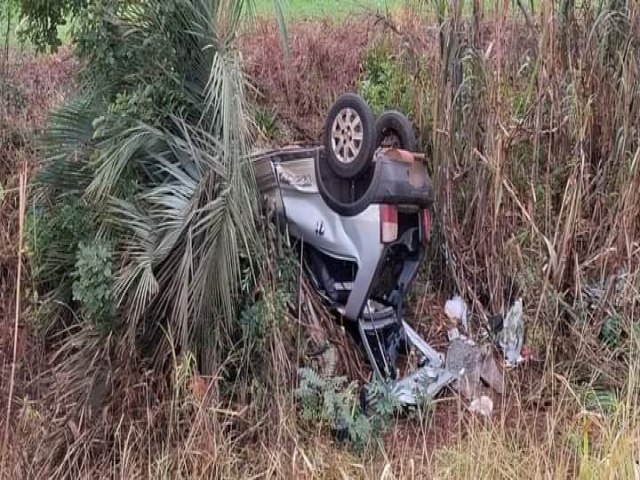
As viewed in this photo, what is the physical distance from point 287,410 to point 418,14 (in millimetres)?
3275

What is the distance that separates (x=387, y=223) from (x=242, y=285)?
90 cm

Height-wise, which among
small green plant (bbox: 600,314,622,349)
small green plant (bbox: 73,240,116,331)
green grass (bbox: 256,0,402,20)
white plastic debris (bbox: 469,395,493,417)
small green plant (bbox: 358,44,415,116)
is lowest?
white plastic debris (bbox: 469,395,493,417)

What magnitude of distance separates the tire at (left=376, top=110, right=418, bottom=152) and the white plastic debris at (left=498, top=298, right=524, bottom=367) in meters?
1.19

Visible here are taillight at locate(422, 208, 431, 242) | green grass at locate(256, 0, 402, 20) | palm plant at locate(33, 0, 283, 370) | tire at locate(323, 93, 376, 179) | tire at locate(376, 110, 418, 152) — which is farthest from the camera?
green grass at locate(256, 0, 402, 20)

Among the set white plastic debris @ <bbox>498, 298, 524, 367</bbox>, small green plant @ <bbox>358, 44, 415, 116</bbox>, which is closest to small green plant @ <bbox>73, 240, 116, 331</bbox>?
white plastic debris @ <bbox>498, 298, 524, 367</bbox>

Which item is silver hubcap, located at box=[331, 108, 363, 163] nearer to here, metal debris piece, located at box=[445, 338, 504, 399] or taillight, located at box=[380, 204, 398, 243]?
taillight, located at box=[380, 204, 398, 243]

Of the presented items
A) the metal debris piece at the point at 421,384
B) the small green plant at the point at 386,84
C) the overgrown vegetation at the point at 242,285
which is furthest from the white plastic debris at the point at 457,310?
the small green plant at the point at 386,84

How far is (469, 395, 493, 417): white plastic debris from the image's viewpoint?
4672 millimetres

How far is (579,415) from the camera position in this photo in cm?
423

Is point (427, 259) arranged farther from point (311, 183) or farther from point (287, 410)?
point (287, 410)

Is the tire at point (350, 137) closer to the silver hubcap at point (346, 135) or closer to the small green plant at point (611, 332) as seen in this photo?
the silver hubcap at point (346, 135)

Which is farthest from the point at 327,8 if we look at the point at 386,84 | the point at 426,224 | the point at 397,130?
the point at 426,224

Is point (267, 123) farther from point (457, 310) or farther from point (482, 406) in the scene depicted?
point (482, 406)

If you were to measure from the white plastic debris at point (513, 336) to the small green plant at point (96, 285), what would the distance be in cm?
235
